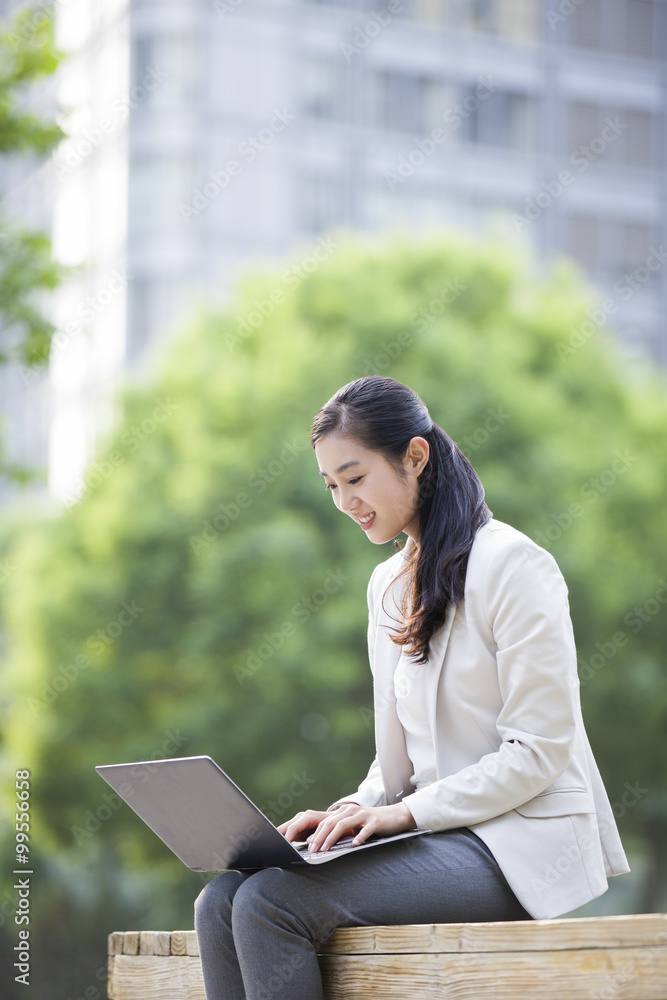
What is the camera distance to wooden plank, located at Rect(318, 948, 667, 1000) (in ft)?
5.08

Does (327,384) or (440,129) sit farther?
(440,129)

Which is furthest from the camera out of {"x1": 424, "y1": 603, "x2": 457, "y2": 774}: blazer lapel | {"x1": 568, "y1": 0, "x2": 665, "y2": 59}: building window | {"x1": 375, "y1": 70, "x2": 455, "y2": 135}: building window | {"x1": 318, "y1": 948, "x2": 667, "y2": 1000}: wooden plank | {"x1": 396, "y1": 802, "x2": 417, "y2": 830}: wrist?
{"x1": 568, "y1": 0, "x2": 665, "y2": 59}: building window

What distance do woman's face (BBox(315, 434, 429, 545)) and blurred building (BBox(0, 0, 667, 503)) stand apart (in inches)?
470

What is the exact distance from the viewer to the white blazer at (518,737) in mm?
1973

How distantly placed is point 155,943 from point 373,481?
3.32ft

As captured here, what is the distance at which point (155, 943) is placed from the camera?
2.43 m

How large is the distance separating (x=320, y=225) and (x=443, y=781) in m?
15.0

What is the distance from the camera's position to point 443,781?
2002mm

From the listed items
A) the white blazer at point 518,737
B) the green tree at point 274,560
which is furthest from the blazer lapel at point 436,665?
the green tree at point 274,560

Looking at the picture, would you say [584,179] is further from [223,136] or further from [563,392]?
[563,392]

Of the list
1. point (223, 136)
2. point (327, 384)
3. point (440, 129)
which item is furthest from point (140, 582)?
point (440, 129)

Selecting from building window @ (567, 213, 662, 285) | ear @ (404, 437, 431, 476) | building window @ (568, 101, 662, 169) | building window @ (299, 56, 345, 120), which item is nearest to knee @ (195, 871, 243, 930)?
ear @ (404, 437, 431, 476)

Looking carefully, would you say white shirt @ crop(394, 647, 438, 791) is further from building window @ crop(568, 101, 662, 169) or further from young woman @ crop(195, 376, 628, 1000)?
building window @ crop(568, 101, 662, 169)

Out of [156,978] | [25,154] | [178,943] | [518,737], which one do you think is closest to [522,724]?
[518,737]
